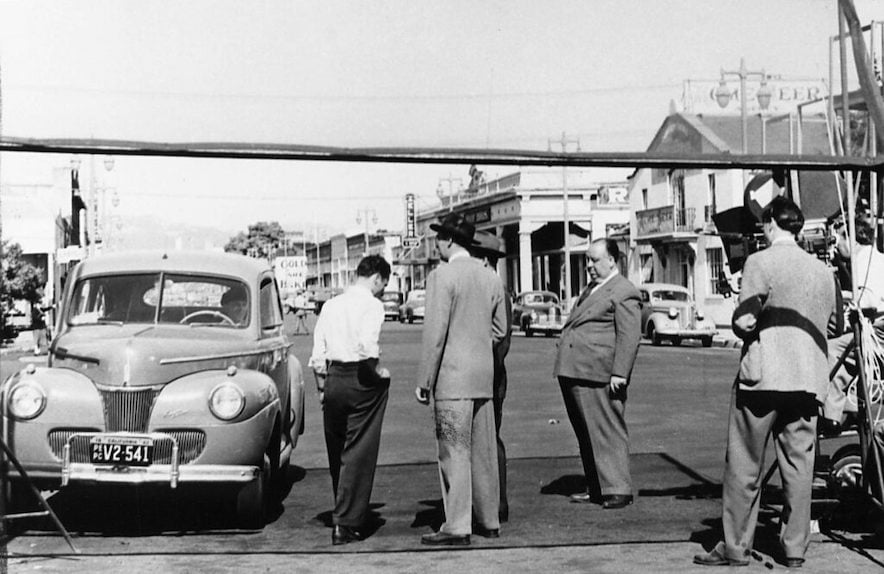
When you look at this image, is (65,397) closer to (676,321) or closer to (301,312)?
(676,321)

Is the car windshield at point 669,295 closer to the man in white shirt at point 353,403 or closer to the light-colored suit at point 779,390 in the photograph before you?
the man in white shirt at point 353,403

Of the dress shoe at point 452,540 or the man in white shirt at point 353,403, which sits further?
the man in white shirt at point 353,403

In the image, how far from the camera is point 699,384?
19766mm

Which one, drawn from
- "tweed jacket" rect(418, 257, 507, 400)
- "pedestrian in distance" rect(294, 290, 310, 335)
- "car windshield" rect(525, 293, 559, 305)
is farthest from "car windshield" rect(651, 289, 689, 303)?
"tweed jacket" rect(418, 257, 507, 400)

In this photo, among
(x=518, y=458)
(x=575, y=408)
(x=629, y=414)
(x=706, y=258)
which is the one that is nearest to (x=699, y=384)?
(x=629, y=414)

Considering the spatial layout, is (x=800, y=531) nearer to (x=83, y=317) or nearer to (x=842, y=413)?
(x=842, y=413)

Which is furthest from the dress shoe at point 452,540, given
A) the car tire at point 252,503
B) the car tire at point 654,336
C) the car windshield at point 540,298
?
the car windshield at point 540,298

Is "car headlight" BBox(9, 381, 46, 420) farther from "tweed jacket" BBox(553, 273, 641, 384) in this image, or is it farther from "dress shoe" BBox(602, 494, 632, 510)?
"dress shoe" BBox(602, 494, 632, 510)

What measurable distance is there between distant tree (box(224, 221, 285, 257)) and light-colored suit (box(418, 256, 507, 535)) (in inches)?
5560

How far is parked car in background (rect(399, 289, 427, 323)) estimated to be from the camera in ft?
196

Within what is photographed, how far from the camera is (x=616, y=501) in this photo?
8.41 meters

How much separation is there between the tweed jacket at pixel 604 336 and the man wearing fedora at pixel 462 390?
4.78 ft

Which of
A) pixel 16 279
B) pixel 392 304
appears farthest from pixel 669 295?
pixel 392 304

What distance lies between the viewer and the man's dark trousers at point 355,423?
733 centimetres
